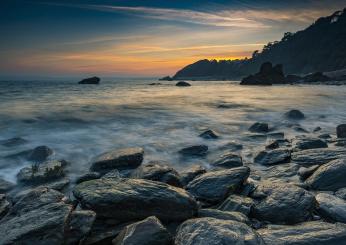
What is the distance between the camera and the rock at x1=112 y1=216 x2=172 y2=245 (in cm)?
383

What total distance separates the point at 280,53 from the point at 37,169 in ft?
538

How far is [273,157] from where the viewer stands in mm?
8391

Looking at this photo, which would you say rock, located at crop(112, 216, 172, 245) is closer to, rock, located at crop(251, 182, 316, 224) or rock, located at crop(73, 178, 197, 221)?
rock, located at crop(73, 178, 197, 221)

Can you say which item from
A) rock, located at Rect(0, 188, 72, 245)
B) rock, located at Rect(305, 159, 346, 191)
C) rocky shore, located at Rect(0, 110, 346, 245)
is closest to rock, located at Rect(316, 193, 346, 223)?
rocky shore, located at Rect(0, 110, 346, 245)

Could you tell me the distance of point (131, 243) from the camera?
12.4ft

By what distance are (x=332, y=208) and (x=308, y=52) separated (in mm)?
151787

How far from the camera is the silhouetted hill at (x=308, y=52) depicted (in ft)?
405

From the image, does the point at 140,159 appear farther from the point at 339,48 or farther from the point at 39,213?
the point at 339,48

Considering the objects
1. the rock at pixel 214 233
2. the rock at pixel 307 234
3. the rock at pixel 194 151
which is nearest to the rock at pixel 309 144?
the rock at pixel 194 151

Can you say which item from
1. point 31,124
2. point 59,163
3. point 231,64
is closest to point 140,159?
point 59,163

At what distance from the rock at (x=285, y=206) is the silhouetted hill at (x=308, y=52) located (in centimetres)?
11764

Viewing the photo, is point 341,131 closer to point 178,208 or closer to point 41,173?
point 178,208

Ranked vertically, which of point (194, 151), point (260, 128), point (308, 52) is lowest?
point (260, 128)

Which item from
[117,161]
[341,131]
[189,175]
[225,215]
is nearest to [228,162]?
[189,175]
